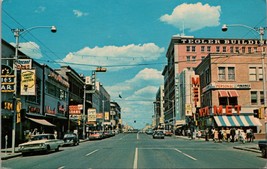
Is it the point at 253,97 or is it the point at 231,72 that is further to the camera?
the point at 231,72

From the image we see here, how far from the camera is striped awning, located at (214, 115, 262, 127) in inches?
2018

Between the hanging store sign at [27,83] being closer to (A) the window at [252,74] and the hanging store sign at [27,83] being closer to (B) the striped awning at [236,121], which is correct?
(B) the striped awning at [236,121]

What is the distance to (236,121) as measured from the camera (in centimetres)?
5203

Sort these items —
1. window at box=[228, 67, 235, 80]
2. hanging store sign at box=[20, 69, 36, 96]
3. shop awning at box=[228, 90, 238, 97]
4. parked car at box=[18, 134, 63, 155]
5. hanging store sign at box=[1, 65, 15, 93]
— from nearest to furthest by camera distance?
parked car at box=[18, 134, 63, 155], hanging store sign at box=[1, 65, 15, 93], hanging store sign at box=[20, 69, 36, 96], shop awning at box=[228, 90, 238, 97], window at box=[228, 67, 235, 80]

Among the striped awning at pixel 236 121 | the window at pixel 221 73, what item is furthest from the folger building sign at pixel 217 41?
the striped awning at pixel 236 121

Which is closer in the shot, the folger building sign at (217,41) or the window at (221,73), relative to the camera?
the window at (221,73)

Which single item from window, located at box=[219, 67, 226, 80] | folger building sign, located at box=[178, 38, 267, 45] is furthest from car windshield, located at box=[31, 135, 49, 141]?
folger building sign, located at box=[178, 38, 267, 45]

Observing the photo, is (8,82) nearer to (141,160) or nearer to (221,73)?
(141,160)

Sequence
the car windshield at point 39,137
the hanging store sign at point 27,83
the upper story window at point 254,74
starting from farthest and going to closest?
the upper story window at point 254,74
the hanging store sign at point 27,83
the car windshield at point 39,137

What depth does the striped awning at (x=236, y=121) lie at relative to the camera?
168 ft

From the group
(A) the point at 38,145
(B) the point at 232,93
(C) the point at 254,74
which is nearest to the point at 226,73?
(B) the point at 232,93

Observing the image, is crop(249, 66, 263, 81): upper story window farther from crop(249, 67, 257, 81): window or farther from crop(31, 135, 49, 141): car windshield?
crop(31, 135, 49, 141): car windshield

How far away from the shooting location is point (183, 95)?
89250 millimetres

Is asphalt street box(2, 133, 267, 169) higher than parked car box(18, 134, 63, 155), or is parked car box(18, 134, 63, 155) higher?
parked car box(18, 134, 63, 155)
